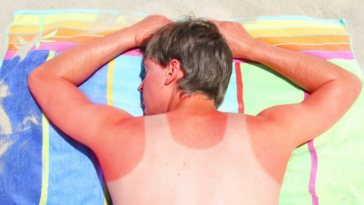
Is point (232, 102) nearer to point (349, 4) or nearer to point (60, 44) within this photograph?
point (60, 44)

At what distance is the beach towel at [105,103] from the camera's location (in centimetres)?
173

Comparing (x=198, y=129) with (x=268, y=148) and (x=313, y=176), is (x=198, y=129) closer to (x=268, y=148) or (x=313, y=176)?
(x=268, y=148)

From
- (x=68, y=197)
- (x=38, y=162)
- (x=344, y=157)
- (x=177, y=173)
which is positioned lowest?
(x=68, y=197)

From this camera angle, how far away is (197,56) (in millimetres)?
1604

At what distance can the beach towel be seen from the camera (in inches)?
68.0

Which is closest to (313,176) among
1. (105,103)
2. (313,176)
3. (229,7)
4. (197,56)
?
(313,176)

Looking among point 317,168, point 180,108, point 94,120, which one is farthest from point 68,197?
point 317,168

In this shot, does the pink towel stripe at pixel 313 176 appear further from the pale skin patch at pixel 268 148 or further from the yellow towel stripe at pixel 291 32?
the yellow towel stripe at pixel 291 32

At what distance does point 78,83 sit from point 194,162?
1108 mm

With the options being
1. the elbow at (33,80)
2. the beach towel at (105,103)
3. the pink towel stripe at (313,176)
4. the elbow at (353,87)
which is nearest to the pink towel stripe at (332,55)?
the beach towel at (105,103)

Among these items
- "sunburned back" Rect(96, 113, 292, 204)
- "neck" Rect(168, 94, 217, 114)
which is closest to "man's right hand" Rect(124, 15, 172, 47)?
"neck" Rect(168, 94, 217, 114)

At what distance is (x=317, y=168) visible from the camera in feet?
5.97

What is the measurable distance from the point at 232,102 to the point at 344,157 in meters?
0.89

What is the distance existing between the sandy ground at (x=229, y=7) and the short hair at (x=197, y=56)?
905 mm
